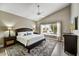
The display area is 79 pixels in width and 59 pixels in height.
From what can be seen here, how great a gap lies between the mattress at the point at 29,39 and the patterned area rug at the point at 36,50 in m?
0.12

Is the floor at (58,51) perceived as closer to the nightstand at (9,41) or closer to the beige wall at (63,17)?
the nightstand at (9,41)

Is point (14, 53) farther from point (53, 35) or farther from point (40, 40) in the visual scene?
point (53, 35)

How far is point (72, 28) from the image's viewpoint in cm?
195

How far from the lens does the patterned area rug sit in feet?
6.50

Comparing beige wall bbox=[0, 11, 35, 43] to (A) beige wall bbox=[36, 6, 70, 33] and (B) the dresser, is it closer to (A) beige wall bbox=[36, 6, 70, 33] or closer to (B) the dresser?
(A) beige wall bbox=[36, 6, 70, 33]

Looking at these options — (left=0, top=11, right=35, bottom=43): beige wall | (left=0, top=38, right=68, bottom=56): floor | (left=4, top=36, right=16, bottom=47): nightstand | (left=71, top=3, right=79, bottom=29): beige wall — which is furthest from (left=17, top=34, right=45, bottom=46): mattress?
(left=71, top=3, right=79, bottom=29): beige wall

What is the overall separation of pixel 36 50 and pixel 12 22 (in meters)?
0.83

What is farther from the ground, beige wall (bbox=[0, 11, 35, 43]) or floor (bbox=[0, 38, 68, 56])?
beige wall (bbox=[0, 11, 35, 43])

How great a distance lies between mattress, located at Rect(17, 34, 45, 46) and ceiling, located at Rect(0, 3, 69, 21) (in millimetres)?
400

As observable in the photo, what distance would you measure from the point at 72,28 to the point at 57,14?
1.50 feet

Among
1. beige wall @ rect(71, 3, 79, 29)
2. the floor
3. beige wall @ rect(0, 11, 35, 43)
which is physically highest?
beige wall @ rect(71, 3, 79, 29)

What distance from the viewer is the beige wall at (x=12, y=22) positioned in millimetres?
1936

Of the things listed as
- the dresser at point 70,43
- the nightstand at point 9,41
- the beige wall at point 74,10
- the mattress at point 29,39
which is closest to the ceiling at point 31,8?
the beige wall at point 74,10

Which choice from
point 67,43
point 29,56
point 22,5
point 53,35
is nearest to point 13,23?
point 22,5
